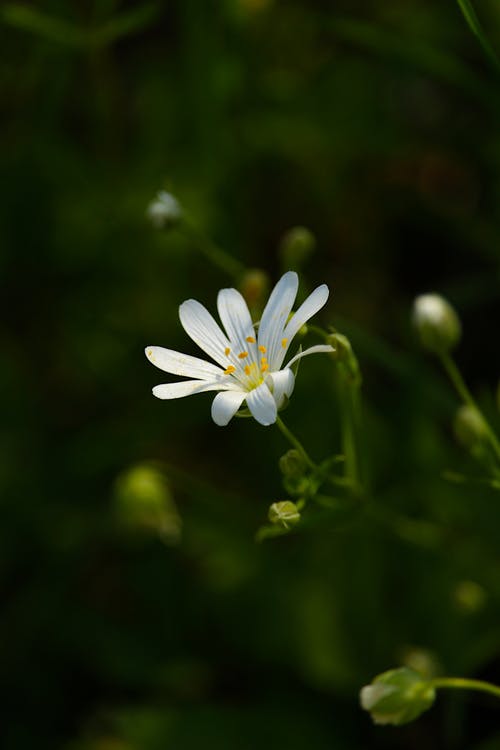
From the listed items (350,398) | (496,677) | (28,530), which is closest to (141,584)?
(28,530)

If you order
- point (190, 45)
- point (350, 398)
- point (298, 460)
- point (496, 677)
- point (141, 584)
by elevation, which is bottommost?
point (496, 677)

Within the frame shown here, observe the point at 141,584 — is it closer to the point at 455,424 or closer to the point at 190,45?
the point at 455,424

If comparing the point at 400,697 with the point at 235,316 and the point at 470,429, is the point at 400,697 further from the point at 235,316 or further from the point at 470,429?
the point at 235,316

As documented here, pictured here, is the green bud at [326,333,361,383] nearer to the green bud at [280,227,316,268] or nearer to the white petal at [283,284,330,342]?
the white petal at [283,284,330,342]

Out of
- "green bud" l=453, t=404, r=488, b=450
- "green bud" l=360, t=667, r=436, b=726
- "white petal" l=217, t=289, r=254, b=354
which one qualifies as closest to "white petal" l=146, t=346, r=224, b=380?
"white petal" l=217, t=289, r=254, b=354

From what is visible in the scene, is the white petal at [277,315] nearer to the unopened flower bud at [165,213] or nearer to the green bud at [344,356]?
the green bud at [344,356]

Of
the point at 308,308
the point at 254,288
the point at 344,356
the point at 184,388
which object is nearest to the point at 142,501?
the point at 254,288

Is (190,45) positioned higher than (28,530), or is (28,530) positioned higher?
(190,45)

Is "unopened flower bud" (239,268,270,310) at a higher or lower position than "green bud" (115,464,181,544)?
higher
